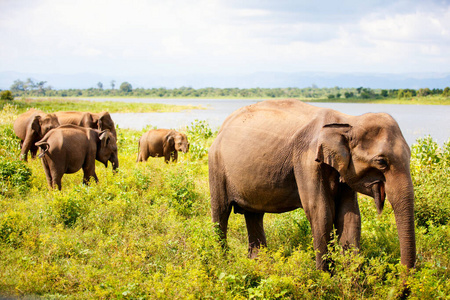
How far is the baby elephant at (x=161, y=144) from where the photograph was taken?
1551 cm

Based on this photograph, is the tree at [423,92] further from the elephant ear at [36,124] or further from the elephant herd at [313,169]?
the elephant herd at [313,169]

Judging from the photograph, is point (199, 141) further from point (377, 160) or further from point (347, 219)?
point (377, 160)

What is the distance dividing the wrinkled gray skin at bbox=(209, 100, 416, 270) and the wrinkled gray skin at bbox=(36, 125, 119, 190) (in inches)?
190

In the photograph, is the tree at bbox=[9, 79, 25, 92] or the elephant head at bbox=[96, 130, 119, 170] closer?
the elephant head at bbox=[96, 130, 119, 170]

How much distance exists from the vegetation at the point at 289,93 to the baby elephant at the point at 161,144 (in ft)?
189

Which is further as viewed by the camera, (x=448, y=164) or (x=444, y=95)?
(x=444, y=95)

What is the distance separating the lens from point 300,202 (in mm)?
5695

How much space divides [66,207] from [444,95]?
66.7 meters

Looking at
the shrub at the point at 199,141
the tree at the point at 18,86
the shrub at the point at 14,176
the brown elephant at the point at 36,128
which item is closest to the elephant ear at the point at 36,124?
the brown elephant at the point at 36,128

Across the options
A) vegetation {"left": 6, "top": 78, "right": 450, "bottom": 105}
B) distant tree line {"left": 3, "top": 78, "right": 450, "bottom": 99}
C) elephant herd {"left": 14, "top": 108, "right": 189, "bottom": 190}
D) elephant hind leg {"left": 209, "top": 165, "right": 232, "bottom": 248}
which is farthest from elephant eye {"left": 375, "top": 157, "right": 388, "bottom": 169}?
distant tree line {"left": 3, "top": 78, "right": 450, "bottom": 99}

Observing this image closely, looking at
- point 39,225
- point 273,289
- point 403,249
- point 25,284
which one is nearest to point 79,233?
point 39,225

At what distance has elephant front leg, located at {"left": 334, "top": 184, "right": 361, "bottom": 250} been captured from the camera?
17.3 feet

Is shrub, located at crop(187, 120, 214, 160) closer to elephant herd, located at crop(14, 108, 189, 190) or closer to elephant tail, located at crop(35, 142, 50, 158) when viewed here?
elephant herd, located at crop(14, 108, 189, 190)

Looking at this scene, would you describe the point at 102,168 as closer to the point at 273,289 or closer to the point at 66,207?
the point at 66,207
